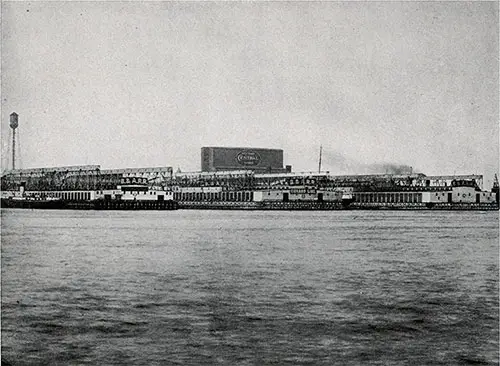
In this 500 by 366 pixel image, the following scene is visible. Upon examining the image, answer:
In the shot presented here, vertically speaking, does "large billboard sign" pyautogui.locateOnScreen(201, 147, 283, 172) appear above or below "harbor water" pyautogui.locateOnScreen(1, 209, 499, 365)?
above

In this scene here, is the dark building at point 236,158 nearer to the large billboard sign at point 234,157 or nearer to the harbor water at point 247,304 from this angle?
the large billboard sign at point 234,157

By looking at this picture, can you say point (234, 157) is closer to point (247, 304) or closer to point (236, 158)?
point (236, 158)

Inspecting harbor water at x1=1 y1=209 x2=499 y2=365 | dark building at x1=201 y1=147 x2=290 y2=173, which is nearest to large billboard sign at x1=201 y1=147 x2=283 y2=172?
dark building at x1=201 y1=147 x2=290 y2=173

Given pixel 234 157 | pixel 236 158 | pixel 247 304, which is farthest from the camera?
pixel 236 158

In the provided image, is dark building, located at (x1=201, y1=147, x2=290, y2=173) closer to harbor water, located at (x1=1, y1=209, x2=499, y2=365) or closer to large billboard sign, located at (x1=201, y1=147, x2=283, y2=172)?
large billboard sign, located at (x1=201, y1=147, x2=283, y2=172)

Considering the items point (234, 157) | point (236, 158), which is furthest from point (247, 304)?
point (236, 158)

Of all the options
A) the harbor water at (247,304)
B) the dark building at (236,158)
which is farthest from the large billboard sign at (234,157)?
the harbor water at (247,304)

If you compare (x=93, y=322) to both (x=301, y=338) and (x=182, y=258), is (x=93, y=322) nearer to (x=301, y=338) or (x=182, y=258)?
(x=301, y=338)

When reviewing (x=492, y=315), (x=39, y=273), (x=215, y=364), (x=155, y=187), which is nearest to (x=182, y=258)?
(x=39, y=273)
